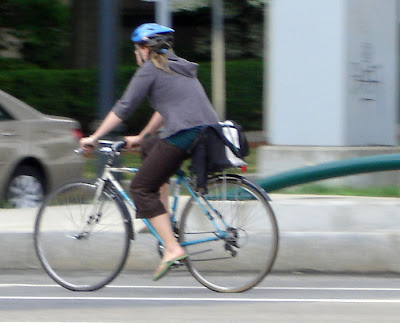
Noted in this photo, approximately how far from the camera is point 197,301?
626 cm

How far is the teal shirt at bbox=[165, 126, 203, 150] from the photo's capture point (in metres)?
6.28

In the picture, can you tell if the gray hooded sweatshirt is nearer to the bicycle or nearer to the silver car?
the bicycle

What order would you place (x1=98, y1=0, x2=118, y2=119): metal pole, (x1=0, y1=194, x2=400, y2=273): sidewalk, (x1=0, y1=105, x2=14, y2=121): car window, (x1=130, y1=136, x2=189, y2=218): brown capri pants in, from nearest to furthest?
(x1=130, y1=136, x2=189, y2=218): brown capri pants
(x1=0, y1=194, x2=400, y2=273): sidewalk
(x1=98, y1=0, x2=118, y2=119): metal pole
(x1=0, y1=105, x2=14, y2=121): car window

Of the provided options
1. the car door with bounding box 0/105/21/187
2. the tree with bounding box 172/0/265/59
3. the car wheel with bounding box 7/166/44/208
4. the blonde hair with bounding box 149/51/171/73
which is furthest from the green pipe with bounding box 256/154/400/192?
the tree with bounding box 172/0/265/59

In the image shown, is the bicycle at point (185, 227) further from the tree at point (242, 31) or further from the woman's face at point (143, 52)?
the tree at point (242, 31)

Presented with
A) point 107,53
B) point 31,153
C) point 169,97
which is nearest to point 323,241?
point 169,97

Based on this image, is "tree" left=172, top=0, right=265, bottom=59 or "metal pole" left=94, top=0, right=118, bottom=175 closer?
"metal pole" left=94, top=0, right=118, bottom=175

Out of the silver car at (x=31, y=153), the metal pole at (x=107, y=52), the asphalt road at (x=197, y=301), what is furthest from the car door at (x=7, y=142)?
the asphalt road at (x=197, y=301)

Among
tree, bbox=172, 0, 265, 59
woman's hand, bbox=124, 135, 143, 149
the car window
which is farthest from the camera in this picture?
tree, bbox=172, 0, 265, 59

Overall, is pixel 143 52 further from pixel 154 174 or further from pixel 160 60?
pixel 154 174

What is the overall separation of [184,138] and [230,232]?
685mm

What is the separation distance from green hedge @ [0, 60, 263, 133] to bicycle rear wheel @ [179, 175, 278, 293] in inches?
529

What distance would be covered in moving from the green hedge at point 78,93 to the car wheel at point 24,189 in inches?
393

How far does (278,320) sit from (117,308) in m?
0.98
